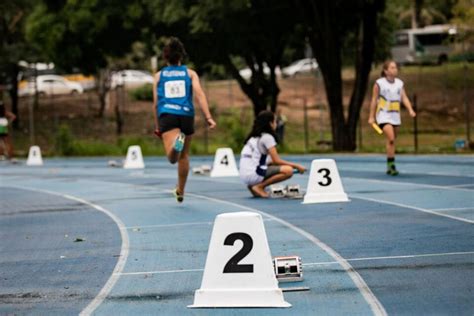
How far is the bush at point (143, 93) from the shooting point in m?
60.0

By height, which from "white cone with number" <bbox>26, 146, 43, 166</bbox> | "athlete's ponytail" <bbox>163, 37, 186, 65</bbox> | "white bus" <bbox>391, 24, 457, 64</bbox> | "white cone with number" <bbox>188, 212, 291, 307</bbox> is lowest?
"white cone with number" <bbox>26, 146, 43, 166</bbox>

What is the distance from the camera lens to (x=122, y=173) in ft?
94.5

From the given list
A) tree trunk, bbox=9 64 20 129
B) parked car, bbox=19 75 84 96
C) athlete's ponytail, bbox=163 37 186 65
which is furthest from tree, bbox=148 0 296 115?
athlete's ponytail, bbox=163 37 186 65

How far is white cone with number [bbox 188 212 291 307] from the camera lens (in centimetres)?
853

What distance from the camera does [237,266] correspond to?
338 inches

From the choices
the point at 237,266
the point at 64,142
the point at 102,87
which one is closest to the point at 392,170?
the point at 237,266

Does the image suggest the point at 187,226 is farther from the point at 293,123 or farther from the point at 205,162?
the point at 293,123

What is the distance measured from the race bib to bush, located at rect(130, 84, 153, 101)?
4339 cm

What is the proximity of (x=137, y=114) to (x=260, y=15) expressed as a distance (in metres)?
13.6

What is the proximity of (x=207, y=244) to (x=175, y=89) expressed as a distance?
4325 millimetres

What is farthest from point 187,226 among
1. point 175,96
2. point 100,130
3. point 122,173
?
point 100,130

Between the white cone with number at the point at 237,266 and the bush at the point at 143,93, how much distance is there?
51422 mm

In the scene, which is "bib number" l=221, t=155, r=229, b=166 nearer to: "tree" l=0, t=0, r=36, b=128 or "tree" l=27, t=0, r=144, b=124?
"tree" l=27, t=0, r=144, b=124

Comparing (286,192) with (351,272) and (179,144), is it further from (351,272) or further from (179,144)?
(351,272)
